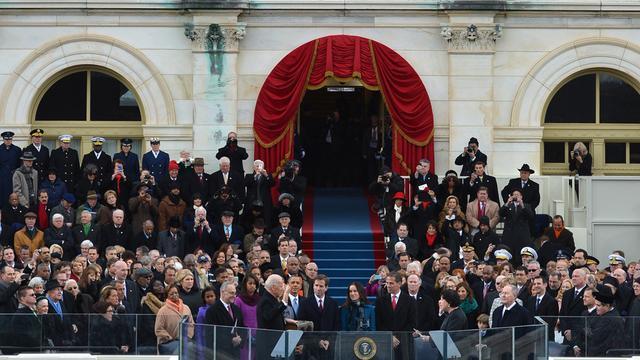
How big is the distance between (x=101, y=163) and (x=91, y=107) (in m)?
3.00

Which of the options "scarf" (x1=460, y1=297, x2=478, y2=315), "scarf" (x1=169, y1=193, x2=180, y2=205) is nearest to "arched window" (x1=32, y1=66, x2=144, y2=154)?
"scarf" (x1=169, y1=193, x2=180, y2=205)

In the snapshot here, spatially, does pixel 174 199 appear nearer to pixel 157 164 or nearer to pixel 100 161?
pixel 157 164

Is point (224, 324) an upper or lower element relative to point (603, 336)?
upper

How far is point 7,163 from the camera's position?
3925cm

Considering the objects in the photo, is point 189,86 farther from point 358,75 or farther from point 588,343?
point 588,343

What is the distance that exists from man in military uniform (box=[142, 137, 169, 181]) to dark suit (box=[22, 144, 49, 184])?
1.97 metres

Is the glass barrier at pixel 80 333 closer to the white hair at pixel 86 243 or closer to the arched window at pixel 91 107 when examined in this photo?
the white hair at pixel 86 243

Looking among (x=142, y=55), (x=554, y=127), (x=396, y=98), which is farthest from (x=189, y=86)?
(x=554, y=127)

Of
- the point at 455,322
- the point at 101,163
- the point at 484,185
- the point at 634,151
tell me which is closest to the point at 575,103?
the point at 634,151

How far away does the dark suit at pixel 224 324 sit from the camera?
88.5 ft

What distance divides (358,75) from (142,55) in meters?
4.63

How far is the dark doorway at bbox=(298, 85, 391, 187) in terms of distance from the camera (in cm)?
4544

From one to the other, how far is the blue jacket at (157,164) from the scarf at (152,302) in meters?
9.46

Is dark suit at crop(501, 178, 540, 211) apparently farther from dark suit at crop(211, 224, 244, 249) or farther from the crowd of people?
dark suit at crop(211, 224, 244, 249)
